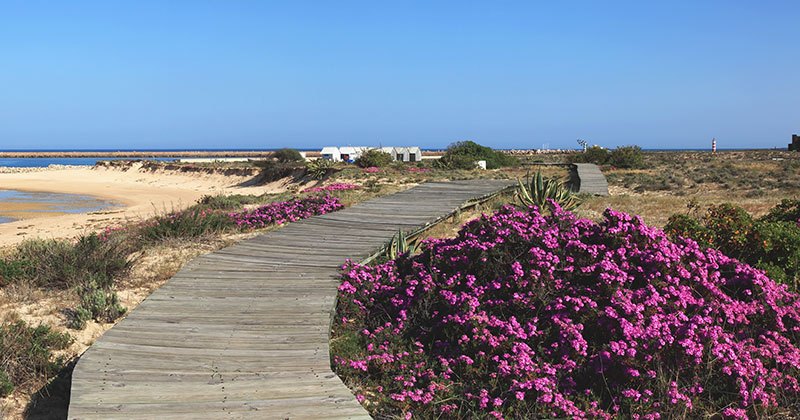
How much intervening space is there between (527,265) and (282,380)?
2.87 metres

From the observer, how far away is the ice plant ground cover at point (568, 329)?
4289 millimetres

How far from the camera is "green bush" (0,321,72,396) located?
4906 mm

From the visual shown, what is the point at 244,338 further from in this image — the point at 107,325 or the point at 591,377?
the point at 591,377

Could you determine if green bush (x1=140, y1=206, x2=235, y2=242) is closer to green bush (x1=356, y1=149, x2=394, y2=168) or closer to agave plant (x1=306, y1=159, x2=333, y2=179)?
agave plant (x1=306, y1=159, x2=333, y2=179)

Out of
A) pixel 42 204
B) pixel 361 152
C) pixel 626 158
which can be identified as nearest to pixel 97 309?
pixel 42 204

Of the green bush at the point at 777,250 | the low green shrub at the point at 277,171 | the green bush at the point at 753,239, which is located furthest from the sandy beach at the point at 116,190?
the green bush at the point at 777,250

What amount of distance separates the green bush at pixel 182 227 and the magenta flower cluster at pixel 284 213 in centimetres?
54

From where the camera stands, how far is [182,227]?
34.5 ft

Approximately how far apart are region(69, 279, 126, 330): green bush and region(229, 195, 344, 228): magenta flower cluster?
532cm

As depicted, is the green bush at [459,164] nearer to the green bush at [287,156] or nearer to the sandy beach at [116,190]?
the sandy beach at [116,190]

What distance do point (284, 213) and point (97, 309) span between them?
6.37m

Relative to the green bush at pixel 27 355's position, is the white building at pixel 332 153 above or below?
above

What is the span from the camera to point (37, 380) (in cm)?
495

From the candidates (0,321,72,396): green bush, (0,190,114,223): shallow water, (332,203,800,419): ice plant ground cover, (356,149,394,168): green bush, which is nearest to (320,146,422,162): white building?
(356,149,394,168): green bush
